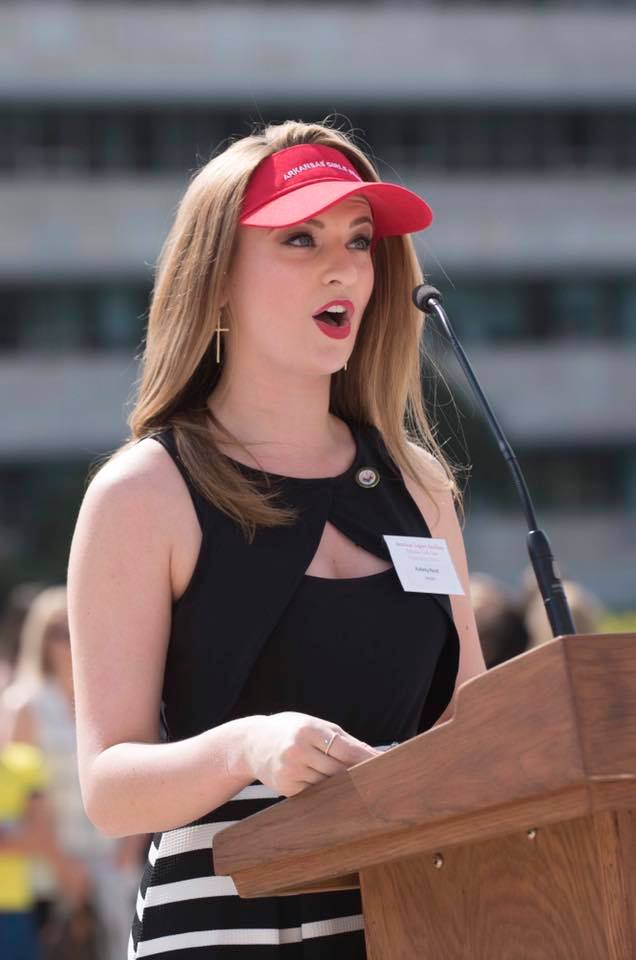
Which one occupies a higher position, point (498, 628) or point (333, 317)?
point (498, 628)

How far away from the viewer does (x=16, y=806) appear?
6727mm

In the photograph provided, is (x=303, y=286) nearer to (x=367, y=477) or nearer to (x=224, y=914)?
(x=367, y=477)

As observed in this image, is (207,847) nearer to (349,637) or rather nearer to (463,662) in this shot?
(349,637)

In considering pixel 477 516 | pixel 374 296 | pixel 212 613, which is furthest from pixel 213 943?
pixel 477 516

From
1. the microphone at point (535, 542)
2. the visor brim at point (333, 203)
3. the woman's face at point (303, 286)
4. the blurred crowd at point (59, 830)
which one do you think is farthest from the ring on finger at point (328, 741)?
the blurred crowd at point (59, 830)

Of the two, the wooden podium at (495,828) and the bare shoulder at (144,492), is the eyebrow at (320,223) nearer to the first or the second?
the bare shoulder at (144,492)

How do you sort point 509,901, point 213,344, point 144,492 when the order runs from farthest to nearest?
point 213,344 → point 144,492 → point 509,901

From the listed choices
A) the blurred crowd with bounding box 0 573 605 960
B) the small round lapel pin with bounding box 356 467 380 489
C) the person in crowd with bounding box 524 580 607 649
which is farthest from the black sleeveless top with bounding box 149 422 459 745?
the blurred crowd with bounding box 0 573 605 960

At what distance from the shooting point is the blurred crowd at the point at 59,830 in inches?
261

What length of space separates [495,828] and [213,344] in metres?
1.20

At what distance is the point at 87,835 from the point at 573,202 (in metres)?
34.7

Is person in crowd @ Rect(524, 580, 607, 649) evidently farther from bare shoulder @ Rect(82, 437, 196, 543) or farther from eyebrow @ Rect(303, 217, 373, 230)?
bare shoulder @ Rect(82, 437, 196, 543)

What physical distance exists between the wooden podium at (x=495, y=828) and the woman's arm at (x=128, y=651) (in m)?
0.15

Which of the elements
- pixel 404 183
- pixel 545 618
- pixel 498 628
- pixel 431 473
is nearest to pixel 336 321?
pixel 431 473
